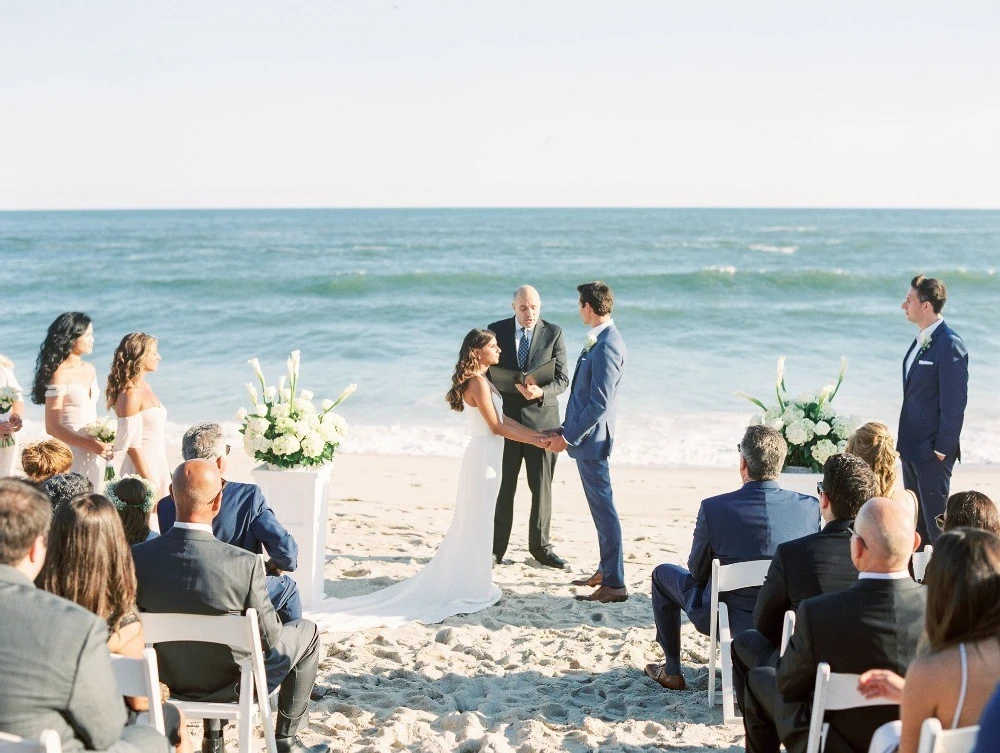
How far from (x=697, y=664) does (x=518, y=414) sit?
2.50 metres

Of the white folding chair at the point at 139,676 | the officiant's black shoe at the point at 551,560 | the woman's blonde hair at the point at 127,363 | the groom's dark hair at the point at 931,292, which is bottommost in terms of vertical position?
the officiant's black shoe at the point at 551,560

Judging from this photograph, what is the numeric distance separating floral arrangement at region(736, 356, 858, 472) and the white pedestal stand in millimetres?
2554

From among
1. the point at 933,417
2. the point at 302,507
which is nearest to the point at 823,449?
the point at 933,417

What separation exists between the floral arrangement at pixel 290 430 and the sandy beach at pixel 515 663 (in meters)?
1.05

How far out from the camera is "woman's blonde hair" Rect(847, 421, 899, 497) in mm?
4656

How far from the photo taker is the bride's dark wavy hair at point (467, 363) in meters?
6.48

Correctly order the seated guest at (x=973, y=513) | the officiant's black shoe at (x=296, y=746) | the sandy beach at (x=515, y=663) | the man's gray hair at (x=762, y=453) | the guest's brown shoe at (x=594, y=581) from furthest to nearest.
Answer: the guest's brown shoe at (x=594, y=581) → the man's gray hair at (x=762, y=453) → the sandy beach at (x=515, y=663) → the officiant's black shoe at (x=296, y=746) → the seated guest at (x=973, y=513)

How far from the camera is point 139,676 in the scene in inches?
121

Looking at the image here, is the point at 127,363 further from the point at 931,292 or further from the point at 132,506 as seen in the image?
the point at 931,292

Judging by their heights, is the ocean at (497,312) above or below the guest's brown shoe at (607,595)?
above

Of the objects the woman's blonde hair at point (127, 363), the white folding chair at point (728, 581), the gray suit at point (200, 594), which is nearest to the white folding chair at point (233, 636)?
the gray suit at point (200, 594)

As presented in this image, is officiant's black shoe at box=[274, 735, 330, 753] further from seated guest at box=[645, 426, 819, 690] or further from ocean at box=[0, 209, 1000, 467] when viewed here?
ocean at box=[0, 209, 1000, 467]

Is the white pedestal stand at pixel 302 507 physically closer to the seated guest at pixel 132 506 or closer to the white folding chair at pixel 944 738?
the seated guest at pixel 132 506

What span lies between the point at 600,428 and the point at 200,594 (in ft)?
11.1
